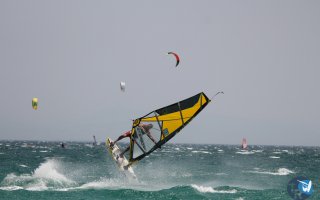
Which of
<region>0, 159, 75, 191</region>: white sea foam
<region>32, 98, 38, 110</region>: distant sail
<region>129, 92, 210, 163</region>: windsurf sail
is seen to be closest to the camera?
<region>129, 92, 210, 163</region>: windsurf sail

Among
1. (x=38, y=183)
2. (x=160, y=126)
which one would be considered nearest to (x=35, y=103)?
(x=38, y=183)

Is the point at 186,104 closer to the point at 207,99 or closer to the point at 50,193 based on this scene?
the point at 207,99

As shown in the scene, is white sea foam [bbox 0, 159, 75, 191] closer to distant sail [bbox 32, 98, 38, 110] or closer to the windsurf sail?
distant sail [bbox 32, 98, 38, 110]

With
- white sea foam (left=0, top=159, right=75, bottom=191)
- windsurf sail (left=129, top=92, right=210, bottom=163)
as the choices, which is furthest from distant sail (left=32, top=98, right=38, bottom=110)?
windsurf sail (left=129, top=92, right=210, bottom=163)

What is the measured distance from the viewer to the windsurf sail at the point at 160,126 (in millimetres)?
20203

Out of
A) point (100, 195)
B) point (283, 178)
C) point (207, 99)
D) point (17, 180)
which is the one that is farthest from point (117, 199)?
point (283, 178)

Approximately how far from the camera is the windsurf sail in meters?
20.2

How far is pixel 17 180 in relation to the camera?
96.3ft

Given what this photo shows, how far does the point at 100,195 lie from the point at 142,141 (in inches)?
183

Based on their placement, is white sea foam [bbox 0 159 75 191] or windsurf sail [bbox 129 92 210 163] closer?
windsurf sail [bbox 129 92 210 163]

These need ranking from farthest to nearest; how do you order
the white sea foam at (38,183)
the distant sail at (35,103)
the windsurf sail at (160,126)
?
the distant sail at (35,103), the white sea foam at (38,183), the windsurf sail at (160,126)

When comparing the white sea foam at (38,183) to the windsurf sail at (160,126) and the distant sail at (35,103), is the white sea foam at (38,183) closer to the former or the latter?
the distant sail at (35,103)

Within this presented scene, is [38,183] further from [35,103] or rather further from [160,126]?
[160,126]

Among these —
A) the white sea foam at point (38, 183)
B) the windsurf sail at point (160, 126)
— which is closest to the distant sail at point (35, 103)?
the white sea foam at point (38, 183)
